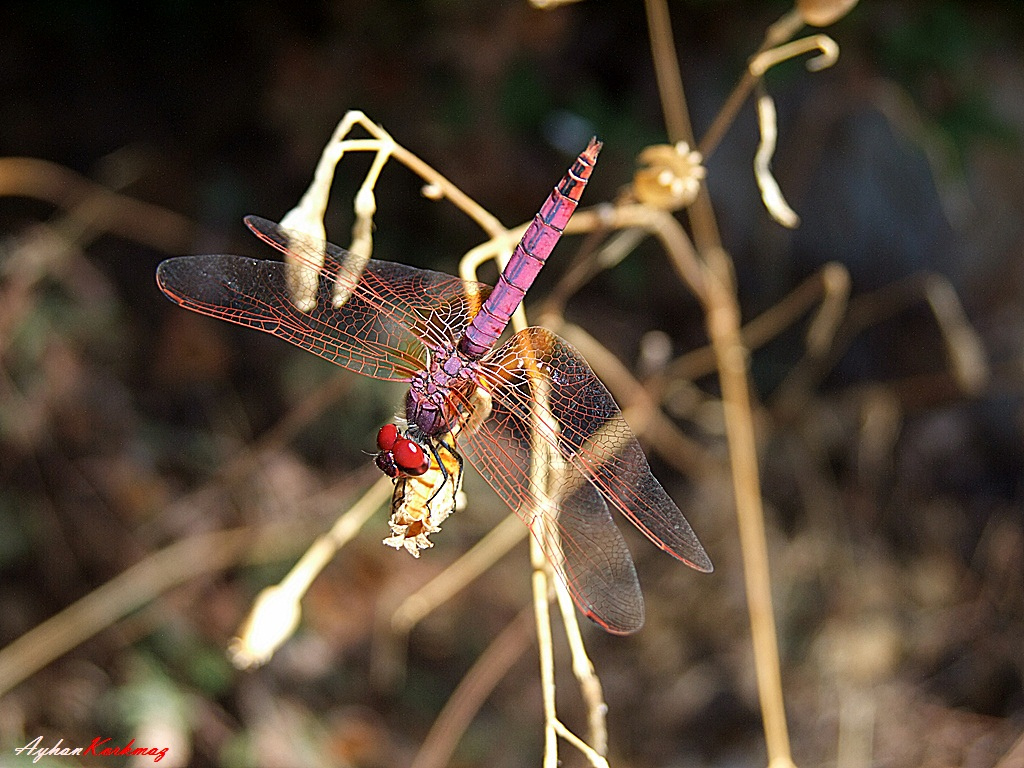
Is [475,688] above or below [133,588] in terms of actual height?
below

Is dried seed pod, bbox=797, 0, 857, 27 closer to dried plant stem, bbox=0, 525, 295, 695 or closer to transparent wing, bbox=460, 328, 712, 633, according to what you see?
transparent wing, bbox=460, 328, 712, 633

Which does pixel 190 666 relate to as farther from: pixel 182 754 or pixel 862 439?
pixel 862 439

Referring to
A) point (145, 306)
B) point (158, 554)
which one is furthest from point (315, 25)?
point (158, 554)

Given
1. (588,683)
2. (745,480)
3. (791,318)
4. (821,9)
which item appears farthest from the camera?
(791,318)

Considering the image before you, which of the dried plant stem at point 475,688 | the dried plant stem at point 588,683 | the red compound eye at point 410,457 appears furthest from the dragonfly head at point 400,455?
the dried plant stem at point 475,688

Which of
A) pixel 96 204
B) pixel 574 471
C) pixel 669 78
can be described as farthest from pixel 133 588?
pixel 669 78

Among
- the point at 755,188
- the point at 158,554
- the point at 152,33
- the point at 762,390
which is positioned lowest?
the point at 158,554

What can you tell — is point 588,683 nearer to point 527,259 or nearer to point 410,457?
point 410,457
